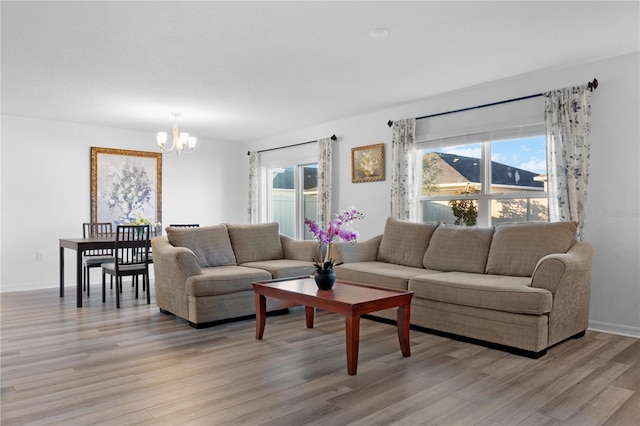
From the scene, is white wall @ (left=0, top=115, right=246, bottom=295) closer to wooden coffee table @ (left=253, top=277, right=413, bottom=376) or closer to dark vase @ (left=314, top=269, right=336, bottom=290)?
wooden coffee table @ (left=253, top=277, right=413, bottom=376)

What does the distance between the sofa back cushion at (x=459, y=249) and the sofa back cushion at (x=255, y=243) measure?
180cm

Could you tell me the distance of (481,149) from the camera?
15.6 ft

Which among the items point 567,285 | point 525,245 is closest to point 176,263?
point 525,245

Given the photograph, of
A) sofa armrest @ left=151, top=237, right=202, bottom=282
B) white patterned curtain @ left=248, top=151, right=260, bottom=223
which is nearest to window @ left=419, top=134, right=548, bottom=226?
sofa armrest @ left=151, top=237, right=202, bottom=282

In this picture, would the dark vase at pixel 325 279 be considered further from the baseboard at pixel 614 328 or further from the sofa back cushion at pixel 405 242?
the baseboard at pixel 614 328

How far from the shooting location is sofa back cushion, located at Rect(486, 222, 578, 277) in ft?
11.7

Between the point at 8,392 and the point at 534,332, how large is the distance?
10.5 feet

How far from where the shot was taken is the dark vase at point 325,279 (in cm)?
329

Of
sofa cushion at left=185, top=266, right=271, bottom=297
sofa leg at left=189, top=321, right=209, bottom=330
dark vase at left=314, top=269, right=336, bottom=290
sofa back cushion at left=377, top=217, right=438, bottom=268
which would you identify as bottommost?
sofa leg at left=189, top=321, right=209, bottom=330

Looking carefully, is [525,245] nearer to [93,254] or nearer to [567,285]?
[567,285]

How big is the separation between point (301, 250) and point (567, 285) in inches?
110

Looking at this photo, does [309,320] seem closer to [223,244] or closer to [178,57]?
[223,244]

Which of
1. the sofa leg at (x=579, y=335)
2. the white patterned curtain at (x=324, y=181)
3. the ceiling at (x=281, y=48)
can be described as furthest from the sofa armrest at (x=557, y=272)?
the white patterned curtain at (x=324, y=181)

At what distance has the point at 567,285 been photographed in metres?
3.14
